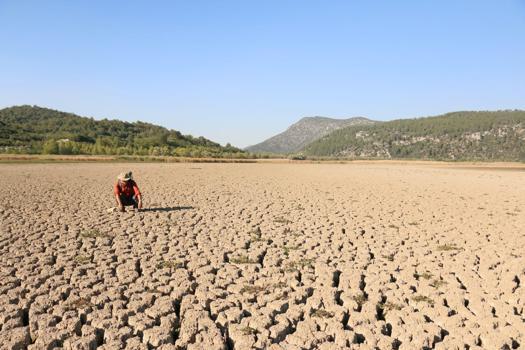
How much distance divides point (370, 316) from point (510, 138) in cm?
12264

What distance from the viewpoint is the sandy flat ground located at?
4.29 meters

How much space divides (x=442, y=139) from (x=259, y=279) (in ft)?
423

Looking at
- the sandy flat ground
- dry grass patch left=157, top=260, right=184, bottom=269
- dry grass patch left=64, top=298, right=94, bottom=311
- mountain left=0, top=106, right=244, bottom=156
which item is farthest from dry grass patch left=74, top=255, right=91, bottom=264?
mountain left=0, top=106, right=244, bottom=156

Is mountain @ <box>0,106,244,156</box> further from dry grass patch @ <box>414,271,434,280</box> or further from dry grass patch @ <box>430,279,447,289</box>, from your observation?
dry grass patch @ <box>430,279,447,289</box>

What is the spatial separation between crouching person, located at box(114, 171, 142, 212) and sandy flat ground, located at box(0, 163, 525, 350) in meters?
0.42

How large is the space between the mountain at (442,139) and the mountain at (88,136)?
50.3m

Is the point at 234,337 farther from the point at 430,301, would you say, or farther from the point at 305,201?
the point at 305,201

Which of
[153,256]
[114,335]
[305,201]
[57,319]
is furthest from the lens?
[305,201]

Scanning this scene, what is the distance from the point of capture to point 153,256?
7.04 meters

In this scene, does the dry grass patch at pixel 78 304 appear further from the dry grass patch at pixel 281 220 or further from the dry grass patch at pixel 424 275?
the dry grass patch at pixel 281 220

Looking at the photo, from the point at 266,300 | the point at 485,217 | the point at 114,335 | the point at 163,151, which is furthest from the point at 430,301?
the point at 163,151

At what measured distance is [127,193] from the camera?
1141 centimetres

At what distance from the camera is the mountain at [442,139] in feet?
357

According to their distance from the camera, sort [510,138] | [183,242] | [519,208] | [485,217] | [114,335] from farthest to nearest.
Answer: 1. [510,138]
2. [519,208]
3. [485,217]
4. [183,242]
5. [114,335]
